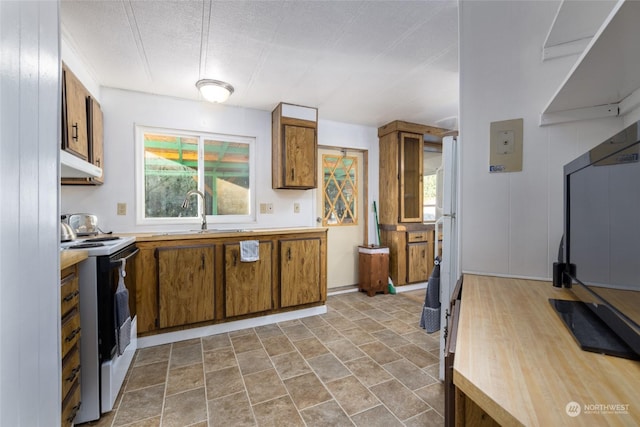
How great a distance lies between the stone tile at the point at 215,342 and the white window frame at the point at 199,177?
1.16 meters

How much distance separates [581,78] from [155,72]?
2775 millimetres

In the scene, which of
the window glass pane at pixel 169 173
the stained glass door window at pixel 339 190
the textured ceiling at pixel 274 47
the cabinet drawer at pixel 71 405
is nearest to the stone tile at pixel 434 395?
the cabinet drawer at pixel 71 405

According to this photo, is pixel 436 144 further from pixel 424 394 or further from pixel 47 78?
pixel 47 78

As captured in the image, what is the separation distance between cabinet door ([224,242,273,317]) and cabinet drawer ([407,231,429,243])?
205 centimetres

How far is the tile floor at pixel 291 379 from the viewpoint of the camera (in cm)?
150

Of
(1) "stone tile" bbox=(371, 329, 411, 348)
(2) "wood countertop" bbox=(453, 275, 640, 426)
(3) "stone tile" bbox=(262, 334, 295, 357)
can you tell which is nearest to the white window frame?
(3) "stone tile" bbox=(262, 334, 295, 357)

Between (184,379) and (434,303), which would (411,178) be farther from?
(184,379)

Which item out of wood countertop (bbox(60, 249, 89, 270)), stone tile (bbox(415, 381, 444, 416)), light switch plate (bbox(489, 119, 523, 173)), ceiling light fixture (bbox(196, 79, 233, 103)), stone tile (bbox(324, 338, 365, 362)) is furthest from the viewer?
ceiling light fixture (bbox(196, 79, 233, 103))

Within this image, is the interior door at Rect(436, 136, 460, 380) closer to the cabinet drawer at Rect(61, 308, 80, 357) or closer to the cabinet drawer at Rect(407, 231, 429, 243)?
the cabinet drawer at Rect(61, 308, 80, 357)

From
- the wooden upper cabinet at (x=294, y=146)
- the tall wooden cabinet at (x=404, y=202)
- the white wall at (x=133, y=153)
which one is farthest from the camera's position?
the tall wooden cabinet at (x=404, y=202)

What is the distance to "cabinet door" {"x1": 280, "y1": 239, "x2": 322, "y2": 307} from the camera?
111 inches

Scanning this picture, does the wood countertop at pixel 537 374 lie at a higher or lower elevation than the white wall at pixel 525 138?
lower

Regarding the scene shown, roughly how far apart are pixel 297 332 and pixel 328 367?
2.15ft

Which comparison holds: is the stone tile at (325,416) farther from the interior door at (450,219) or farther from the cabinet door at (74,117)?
the cabinet door at (74,117)
